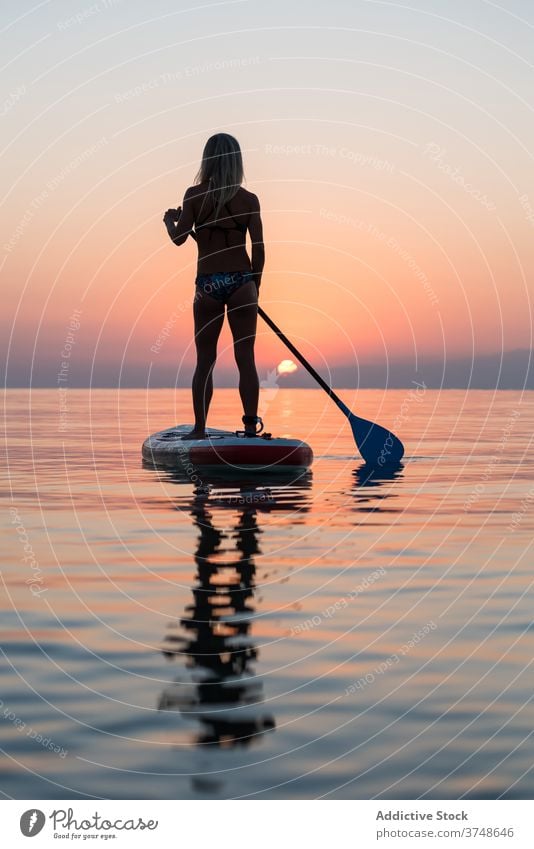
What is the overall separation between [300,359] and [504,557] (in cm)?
852

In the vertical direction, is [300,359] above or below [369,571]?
above

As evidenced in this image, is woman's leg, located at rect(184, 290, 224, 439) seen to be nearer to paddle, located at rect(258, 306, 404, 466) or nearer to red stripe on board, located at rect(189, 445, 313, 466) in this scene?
red stripe on board, located at rect(189, 445, 313, 466)

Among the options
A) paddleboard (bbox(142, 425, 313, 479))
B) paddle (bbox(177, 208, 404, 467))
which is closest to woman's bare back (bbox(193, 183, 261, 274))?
paddleboard (bbox(142, 425, 313, 479))

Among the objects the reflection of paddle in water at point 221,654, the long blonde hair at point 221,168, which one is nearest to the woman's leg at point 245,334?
the long blonde hair at point 221,168

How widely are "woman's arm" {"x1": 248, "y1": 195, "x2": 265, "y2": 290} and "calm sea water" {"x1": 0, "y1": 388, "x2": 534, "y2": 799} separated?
381cm

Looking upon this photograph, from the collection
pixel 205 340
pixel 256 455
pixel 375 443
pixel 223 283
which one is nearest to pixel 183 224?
pixel 223 283

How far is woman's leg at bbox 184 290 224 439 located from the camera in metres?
15.6

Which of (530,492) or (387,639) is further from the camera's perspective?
(530,492)

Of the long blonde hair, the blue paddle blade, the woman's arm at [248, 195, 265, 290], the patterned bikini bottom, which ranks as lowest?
the blue paddle blade

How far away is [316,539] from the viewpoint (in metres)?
10.0

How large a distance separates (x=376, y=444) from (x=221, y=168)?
18.6 ft

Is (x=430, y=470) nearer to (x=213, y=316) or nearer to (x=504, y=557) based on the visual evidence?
(x=213, y=316)

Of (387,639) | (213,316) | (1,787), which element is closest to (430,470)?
(213,316)

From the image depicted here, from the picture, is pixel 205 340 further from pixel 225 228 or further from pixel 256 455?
pixel 256 455
